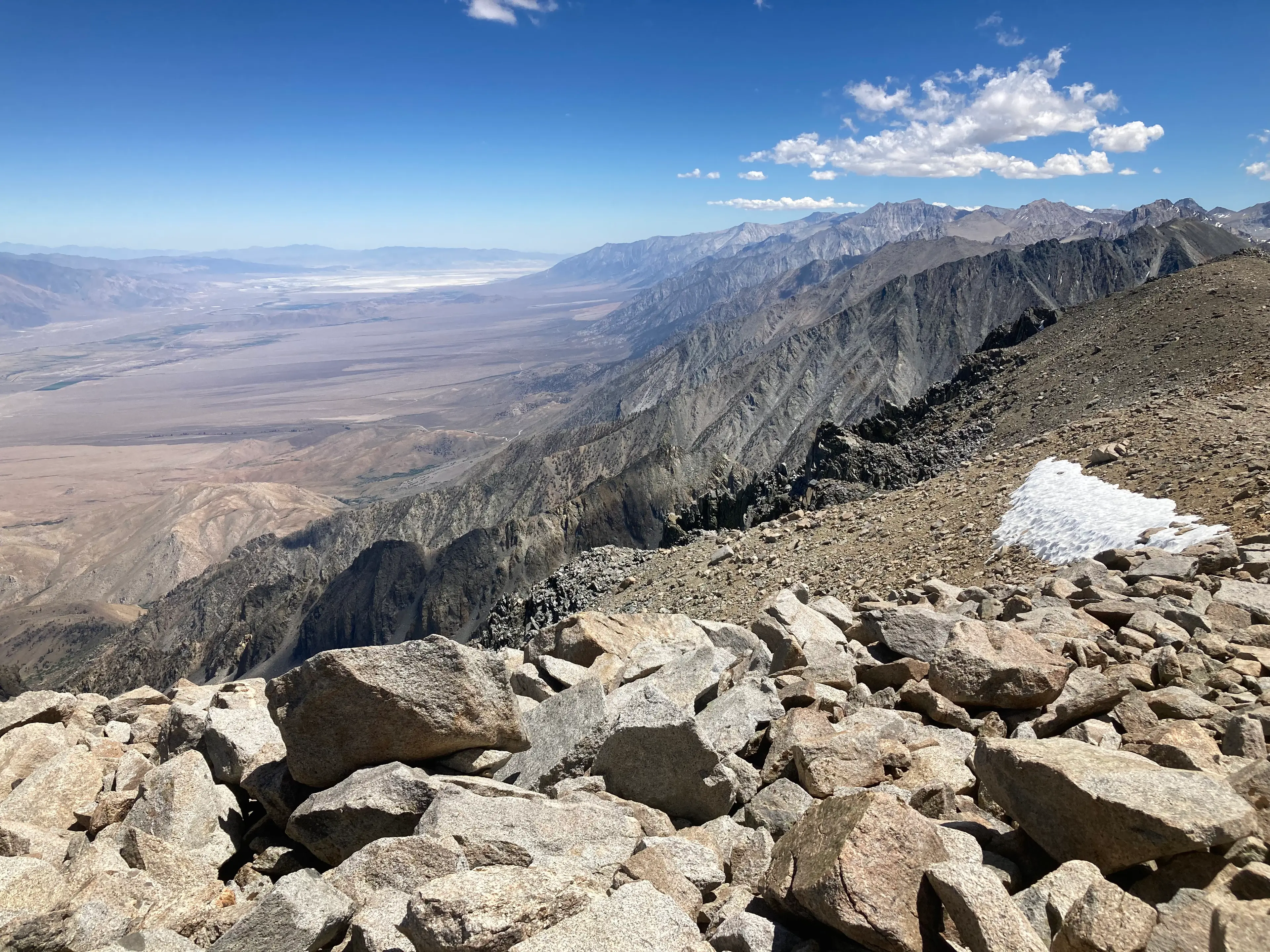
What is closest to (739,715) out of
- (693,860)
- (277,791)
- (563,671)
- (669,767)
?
(669,767)

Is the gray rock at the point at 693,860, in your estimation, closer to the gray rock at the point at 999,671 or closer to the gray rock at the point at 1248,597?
the gray rock at the point at 999,671

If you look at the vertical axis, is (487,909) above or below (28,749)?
above

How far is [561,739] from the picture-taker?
7078mm

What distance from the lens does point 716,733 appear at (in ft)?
23.7

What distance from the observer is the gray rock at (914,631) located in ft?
29.3

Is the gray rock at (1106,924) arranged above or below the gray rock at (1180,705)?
above

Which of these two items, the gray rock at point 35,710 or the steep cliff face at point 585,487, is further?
the steep cliff face at point 585,487

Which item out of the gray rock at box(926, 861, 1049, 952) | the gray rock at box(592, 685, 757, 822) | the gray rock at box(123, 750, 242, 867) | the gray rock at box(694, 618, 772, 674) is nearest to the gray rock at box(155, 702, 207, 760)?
the gray rock at box(123, 750, 242, 867)

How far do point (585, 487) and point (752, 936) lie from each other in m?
86.8

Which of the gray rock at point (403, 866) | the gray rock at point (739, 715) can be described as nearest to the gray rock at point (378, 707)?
the gray rock at point (403, 866)

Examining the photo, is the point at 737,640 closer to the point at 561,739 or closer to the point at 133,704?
the point at 561,739

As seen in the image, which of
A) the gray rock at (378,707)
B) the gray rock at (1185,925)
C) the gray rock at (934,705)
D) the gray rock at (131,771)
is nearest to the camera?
the gray rock at (1185,925)

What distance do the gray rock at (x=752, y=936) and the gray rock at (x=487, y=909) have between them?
813 mm

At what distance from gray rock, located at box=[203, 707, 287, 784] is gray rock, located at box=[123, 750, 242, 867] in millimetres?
250
